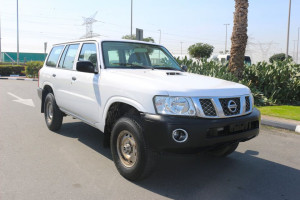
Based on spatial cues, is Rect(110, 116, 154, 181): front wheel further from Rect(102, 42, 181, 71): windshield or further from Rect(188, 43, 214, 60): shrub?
Rect(188, 43, 214, 60): shrub

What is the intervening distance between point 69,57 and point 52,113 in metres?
1.25

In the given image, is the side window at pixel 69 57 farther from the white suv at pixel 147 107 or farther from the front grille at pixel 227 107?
the front grille at pixel 227 107

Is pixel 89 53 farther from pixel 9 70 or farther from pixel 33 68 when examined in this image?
pixel 9 70

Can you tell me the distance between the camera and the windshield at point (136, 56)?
4.51 meters

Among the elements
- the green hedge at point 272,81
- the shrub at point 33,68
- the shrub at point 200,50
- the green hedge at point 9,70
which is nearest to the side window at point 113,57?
the green hedge at point 272,81

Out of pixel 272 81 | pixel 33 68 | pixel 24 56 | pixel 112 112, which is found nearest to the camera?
pixel 112 112

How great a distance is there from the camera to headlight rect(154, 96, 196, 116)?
321cm

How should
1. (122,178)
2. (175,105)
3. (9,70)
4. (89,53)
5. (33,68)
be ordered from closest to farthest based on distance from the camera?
1. (175,105)
2. (122,178)
3. (89,53)
4. (33,68)
5. (9,70)

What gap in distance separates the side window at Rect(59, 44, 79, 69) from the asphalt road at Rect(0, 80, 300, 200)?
138cm

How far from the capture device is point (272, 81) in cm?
994

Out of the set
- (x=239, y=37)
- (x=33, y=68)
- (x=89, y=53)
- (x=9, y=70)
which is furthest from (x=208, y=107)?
(x=9, y=70)

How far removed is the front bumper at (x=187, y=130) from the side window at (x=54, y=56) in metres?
3.41

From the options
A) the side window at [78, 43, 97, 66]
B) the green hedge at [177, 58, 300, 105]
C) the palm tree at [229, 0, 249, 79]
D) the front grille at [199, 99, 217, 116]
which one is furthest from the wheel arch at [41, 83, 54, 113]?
the palm tree at [229, 0, 249, 79]

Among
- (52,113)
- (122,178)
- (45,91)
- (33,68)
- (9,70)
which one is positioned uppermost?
(33,68)
